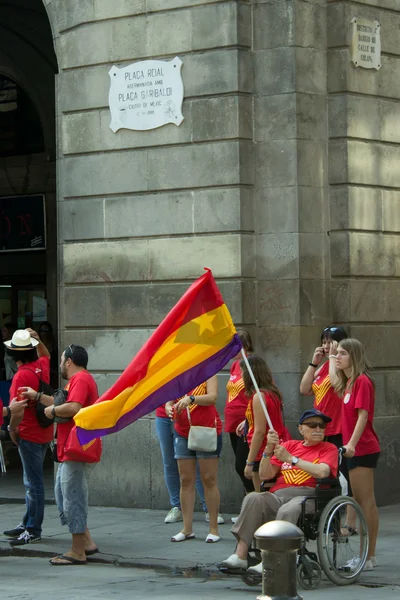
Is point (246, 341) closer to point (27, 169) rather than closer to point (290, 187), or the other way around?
point (290, 187)

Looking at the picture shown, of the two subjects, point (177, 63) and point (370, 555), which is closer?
point (370, 555)

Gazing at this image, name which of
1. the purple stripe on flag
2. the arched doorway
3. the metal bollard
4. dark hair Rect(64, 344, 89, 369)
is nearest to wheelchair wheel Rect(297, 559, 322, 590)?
the purple stripe on flag

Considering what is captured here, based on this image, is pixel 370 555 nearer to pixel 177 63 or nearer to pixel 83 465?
pixel 83 465

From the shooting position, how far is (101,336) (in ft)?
45.5

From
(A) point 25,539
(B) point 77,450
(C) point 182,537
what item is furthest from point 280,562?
(A) point 25,539

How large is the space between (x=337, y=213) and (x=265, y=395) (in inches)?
124

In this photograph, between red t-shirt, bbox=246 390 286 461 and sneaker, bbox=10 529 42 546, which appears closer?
red t-shirt, bbox=246 390 286 461

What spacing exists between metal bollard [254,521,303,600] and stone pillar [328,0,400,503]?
20.3ft

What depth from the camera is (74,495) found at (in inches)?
416

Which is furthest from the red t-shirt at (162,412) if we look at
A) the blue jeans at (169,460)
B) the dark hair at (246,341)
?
the dark hair at (246,341)

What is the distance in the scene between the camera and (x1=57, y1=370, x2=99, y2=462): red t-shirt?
1059 cm

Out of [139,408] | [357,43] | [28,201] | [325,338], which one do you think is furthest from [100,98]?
[28,201]

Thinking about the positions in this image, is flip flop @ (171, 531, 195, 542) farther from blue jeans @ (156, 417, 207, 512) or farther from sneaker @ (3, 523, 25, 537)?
sneaker @ (3, 523, 25, 537)

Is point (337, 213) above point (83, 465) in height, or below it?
above
